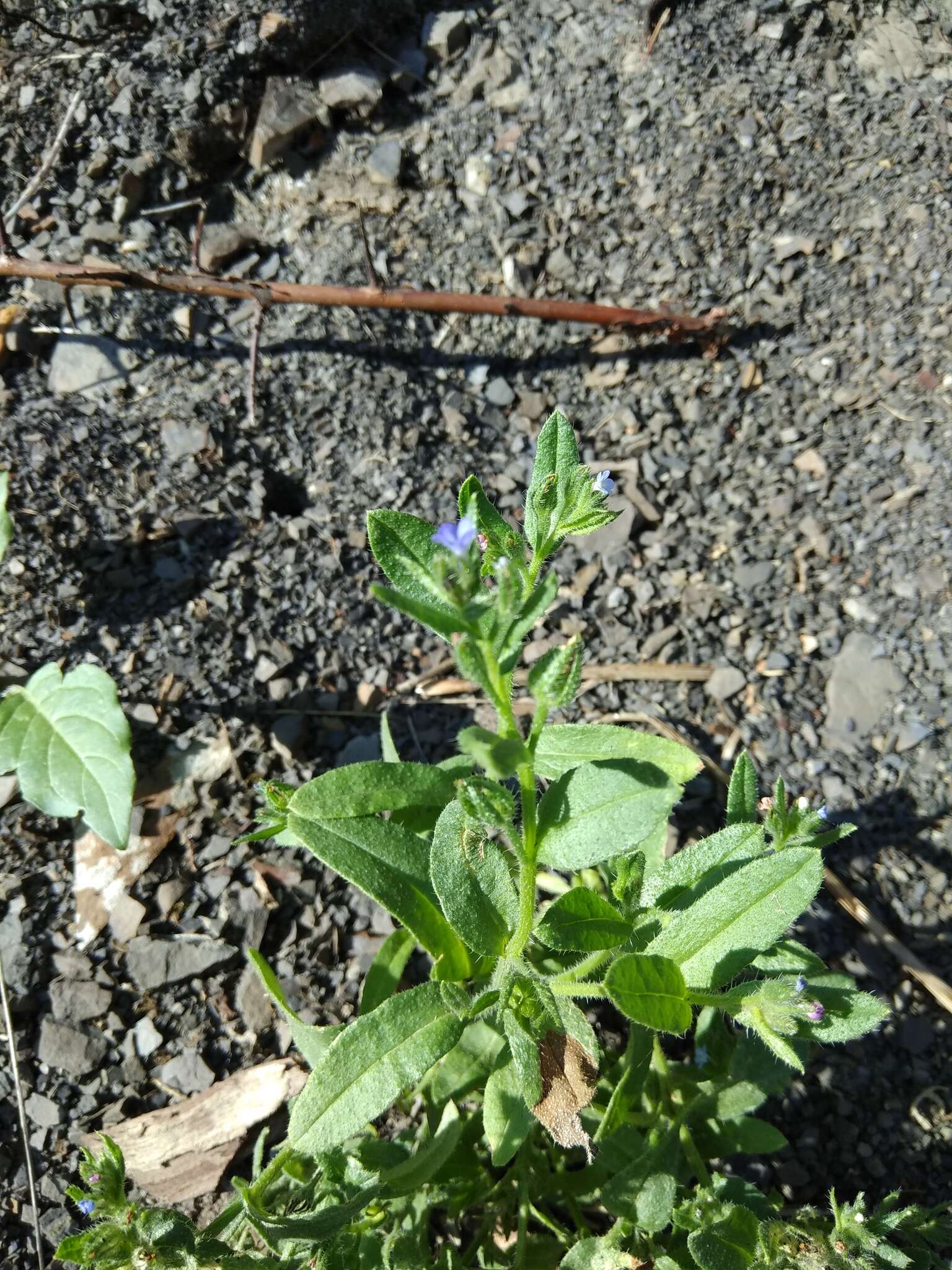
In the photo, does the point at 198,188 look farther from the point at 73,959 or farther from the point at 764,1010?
the point at 764,1010

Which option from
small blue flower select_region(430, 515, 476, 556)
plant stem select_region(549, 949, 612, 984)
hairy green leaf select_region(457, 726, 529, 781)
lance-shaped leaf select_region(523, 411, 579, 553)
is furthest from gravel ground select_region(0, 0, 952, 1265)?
small blue flower select_region(430, 515, 476, 556)

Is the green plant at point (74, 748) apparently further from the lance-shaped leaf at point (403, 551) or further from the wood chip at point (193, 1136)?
the lance-shaped leaf at point (403, 551)

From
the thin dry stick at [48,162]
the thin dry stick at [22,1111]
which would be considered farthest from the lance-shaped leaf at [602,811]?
A: the thin dry stick at [48,162]

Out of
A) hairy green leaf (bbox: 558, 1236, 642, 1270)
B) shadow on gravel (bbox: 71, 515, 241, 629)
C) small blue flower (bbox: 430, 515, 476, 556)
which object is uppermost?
shadow on gravel (bbox: 71, 515, 241, 629)

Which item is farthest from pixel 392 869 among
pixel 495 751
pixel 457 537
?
pixel 457 537

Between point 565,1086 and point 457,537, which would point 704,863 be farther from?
point 457,537

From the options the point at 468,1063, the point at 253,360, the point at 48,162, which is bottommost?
the point at 468,1063

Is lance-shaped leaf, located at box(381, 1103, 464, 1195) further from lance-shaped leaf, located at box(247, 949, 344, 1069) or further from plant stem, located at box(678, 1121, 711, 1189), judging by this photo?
plant stem, located at box(678, 1121, 711, 1189)
